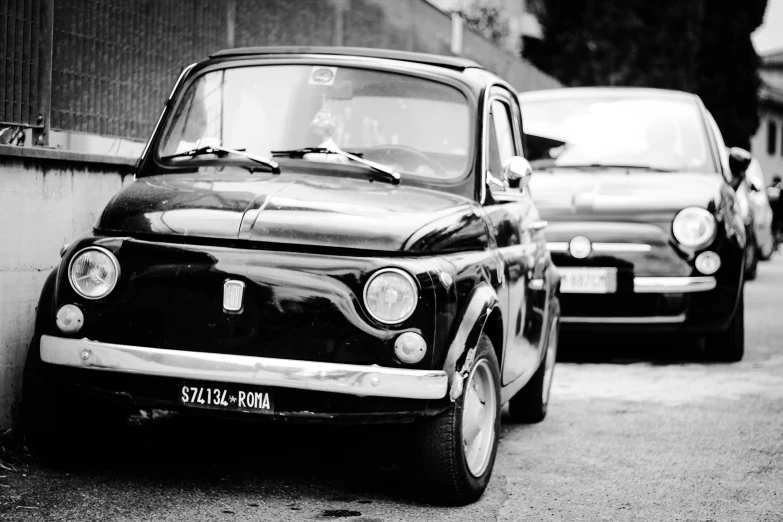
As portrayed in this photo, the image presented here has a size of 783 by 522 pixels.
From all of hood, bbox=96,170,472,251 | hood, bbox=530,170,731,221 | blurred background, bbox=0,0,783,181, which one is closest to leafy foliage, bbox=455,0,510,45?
blurred background, bbox=0,0,783,181

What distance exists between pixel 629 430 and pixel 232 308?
110 inches

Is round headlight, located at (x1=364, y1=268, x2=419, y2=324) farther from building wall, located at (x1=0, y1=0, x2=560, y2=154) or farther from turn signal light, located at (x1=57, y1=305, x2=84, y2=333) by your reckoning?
building wall, located at (x1=0, y1=0, x2=560, y2=154)

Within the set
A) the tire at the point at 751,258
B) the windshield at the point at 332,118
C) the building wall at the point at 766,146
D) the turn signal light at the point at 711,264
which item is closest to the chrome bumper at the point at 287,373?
the windshield at the point at 332,118

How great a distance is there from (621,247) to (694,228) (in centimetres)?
51

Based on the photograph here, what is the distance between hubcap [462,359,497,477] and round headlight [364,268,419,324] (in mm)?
504

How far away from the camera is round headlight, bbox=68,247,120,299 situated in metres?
4.49

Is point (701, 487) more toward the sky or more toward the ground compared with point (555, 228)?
more toward the ground

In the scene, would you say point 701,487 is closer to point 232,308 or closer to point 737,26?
point 232,308

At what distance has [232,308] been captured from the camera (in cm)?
437

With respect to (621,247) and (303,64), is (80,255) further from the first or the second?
(621,247)

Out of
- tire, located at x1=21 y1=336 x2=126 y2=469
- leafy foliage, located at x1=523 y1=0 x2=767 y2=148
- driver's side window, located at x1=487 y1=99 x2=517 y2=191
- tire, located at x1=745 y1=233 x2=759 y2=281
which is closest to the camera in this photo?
tire, located at x1=21 y1=336 x2=126 y2=469

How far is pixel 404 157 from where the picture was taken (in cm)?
539

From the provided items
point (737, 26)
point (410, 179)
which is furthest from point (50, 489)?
point (737, 26)

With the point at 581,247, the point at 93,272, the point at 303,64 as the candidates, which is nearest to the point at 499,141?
the point at 303,64
